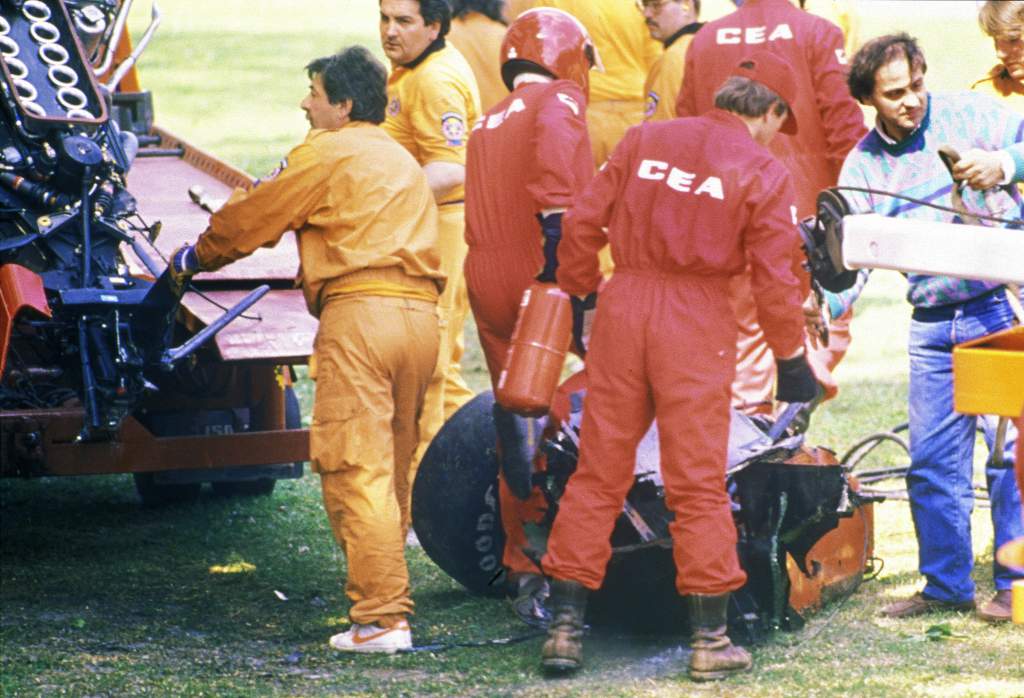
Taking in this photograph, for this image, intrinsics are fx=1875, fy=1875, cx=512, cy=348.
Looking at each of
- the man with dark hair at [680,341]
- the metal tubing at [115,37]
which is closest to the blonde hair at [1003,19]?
the man with dark hair at [680,341]

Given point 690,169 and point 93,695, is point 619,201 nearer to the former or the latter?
point 690,169

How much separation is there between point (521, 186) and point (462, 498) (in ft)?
3.86

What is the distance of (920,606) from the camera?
21.9ft

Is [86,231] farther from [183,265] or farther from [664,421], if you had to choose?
[664,421]

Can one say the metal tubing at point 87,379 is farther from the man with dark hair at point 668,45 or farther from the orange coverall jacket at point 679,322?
the man with dark hair at point 668,45

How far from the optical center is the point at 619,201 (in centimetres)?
607

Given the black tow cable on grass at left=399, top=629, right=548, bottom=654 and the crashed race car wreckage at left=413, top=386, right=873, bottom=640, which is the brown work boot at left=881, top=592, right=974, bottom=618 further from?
the black tow cable on grass at left=399, top=629, right=548, bottom=654

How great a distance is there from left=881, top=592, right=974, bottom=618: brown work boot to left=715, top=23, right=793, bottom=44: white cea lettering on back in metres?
2.37

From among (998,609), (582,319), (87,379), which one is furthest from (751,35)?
(87,379)

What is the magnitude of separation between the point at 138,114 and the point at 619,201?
4711mm

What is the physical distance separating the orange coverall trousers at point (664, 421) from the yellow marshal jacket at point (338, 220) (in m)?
0.81

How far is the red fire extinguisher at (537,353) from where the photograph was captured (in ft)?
20.9

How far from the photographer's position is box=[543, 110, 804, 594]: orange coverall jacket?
232 inches

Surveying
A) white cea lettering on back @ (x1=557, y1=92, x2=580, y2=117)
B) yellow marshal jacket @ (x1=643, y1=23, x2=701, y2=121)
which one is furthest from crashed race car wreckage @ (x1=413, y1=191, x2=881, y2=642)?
yellow marshal jacket @ (x1=643, y1=23, x2=701, y2=121)
